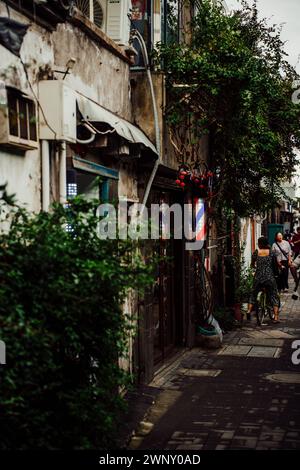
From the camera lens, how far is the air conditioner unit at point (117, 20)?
31.5 ft

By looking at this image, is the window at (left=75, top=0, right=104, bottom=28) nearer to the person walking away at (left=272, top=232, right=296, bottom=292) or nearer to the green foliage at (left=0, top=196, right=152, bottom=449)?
the green foliage at (left=0, top=196, right=152, bottom=449)

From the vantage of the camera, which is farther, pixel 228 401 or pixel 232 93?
pixel 232 93

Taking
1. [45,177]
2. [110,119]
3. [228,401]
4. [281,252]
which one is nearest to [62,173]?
[45,177]

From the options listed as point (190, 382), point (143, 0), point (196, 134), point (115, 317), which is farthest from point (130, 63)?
point (115, 317)

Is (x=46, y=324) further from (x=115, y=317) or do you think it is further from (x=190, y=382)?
(x=190, y=382)

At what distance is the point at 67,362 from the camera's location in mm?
5266

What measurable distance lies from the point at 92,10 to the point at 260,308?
9.13 metres

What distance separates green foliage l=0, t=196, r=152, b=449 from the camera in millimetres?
4559

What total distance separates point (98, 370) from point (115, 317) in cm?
48

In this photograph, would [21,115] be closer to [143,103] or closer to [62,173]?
[62,173]

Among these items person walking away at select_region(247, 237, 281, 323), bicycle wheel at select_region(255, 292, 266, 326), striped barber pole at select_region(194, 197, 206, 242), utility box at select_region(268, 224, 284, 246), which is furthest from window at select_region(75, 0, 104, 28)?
utility box at select_region(268, 224, 284, 246)

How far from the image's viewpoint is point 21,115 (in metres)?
6.28

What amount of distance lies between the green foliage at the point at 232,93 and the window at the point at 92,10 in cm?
148

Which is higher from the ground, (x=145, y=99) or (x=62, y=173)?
(x=145, y=99)
